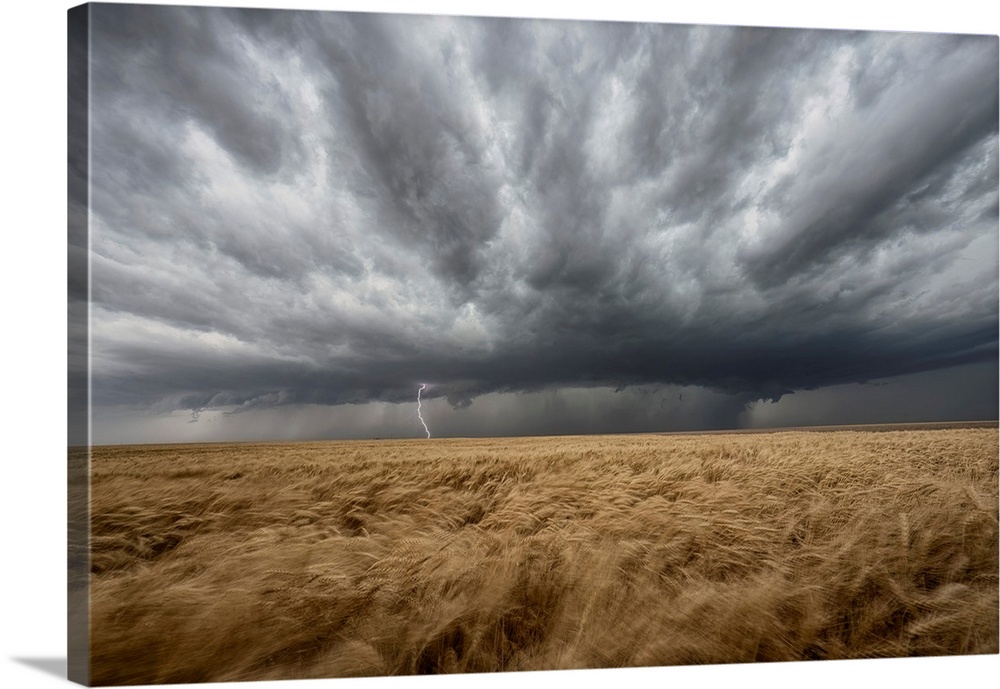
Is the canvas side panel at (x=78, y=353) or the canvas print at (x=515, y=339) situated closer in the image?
the canvas side panel at (x=78, y=353)

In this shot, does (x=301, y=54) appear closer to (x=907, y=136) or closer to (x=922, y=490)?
(x=907, y=136)

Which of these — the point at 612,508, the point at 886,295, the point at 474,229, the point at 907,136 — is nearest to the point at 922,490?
the point at 886,295

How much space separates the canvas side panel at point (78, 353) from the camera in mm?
2672

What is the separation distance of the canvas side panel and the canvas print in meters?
0.02

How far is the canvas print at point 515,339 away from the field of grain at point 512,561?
2 centimetres

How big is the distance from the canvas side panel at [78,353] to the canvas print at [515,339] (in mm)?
21

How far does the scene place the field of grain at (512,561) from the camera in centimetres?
272

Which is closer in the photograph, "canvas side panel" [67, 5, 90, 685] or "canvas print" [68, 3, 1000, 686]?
"canvas side panel" [67, 5, 90, 685]

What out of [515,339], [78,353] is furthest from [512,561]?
[78,353]

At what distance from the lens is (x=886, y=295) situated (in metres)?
3.44

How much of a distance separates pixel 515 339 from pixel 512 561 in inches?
47.1

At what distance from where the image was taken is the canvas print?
9.13 ft

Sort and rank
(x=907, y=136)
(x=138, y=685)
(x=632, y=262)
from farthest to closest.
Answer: (x=907, y=136) < (x=632, y=262) < (x=138, y=685)

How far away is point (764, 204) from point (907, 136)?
1.01 meters
